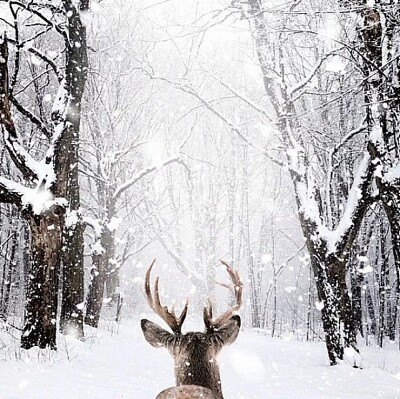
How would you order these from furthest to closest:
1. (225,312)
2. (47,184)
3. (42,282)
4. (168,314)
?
1. (47,184)
2. (42,282)
3. (225,312)
4. (168,314)

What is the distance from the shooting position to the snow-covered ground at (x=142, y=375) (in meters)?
6.10

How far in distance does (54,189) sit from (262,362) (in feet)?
17.1

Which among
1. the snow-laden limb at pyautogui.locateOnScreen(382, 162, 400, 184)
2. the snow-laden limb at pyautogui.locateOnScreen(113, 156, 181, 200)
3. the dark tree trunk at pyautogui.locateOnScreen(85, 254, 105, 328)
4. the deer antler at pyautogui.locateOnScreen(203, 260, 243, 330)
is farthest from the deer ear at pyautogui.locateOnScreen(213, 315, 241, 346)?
the dark tree trunk at pyautogui.locateOnScreen(85, 254, 105, 328)

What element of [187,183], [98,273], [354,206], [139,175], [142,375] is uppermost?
[187,183]

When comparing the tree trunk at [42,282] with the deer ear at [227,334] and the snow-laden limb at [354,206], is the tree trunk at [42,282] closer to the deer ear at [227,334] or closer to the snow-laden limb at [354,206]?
the snow-laden limb at [354,206]

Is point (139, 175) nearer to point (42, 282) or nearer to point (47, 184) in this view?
point (47, 184)

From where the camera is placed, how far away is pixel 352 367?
8734 mm

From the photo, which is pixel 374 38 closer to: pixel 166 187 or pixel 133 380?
pixel 133 380

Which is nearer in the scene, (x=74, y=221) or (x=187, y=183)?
(x=74, y=221)

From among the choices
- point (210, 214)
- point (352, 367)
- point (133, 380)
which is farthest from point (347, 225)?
point (210, 214)

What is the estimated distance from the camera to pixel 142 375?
7.72 metres

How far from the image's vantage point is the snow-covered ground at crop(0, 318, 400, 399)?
6098 millimetres

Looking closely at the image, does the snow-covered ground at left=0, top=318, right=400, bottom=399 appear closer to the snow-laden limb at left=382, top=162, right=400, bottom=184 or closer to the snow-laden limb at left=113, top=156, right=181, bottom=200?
the snow-laden limb at left=382, top=162, right=400, bottom=184

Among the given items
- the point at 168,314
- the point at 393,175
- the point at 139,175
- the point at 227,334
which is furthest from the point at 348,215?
the point at 227,334
